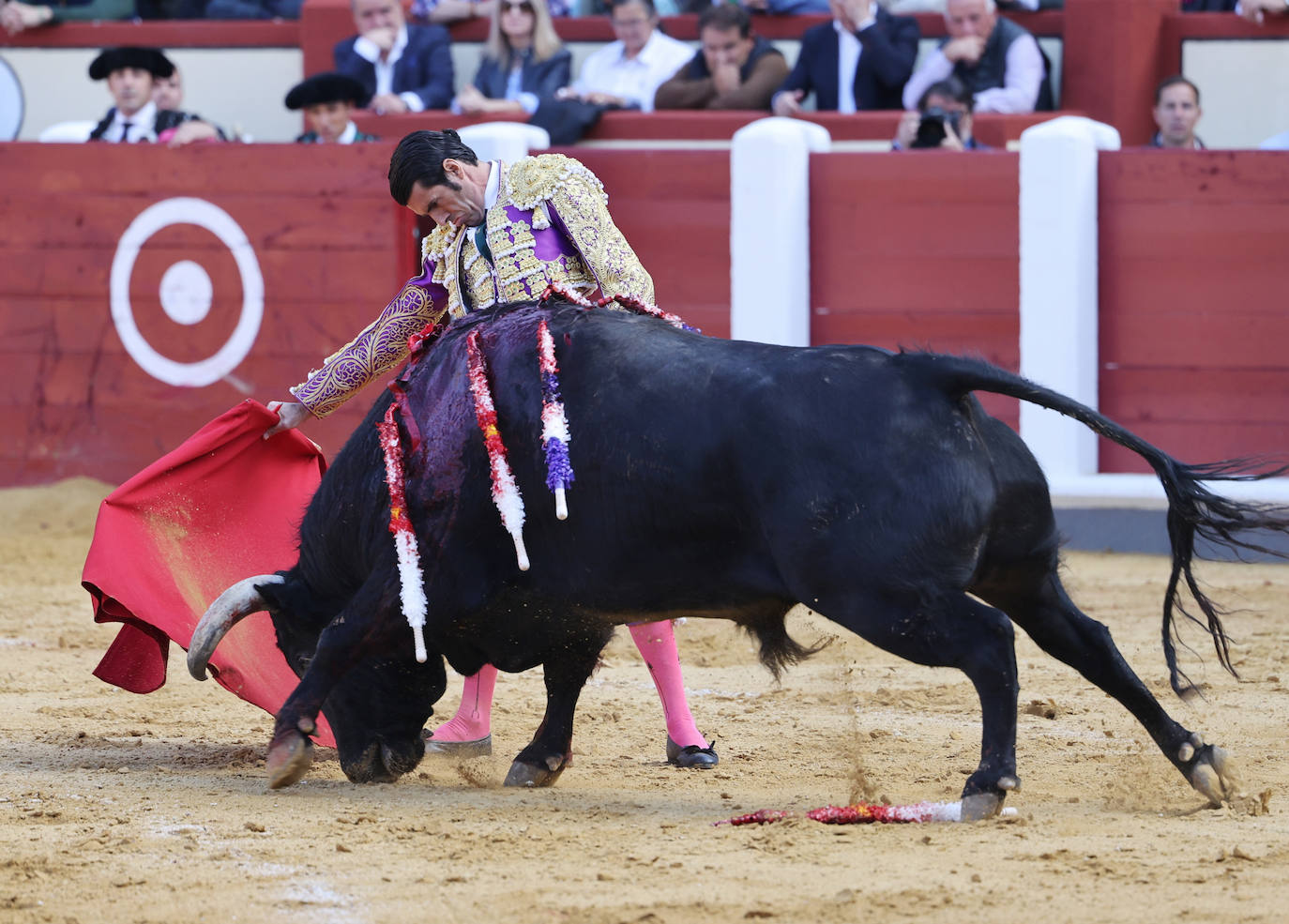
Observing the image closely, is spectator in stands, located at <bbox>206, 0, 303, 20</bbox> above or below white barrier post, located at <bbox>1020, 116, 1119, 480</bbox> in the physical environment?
above

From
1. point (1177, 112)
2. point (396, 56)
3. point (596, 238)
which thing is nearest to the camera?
point (596, 238)

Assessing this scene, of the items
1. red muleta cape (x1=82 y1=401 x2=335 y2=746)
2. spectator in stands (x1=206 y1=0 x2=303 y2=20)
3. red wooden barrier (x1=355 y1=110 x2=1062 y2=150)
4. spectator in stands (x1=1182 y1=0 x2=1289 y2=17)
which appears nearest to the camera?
red muleta cape (x1=82 y1=401 x2=335 y2=746)

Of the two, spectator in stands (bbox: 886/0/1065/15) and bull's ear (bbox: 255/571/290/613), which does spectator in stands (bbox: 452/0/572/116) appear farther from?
bull's ear (bbox: 255/571/290/613)

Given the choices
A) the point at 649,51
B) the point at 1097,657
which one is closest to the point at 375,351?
the point at 1097,657

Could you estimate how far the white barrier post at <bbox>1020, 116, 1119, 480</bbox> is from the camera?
6.36 metres

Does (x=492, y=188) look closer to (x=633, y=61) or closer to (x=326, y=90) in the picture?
(x=326, y=90)

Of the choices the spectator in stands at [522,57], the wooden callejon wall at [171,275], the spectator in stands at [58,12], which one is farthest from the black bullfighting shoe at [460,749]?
the spectator in stands at [58,12]

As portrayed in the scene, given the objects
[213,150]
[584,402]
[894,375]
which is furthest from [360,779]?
[213,150]

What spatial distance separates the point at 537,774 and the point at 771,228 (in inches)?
140

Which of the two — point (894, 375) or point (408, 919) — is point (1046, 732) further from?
point (408, 919)

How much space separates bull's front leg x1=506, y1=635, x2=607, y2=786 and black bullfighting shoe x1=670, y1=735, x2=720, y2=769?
8.4 inches

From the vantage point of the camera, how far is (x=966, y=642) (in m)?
2.85

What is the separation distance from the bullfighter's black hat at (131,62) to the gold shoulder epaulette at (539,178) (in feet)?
15.2

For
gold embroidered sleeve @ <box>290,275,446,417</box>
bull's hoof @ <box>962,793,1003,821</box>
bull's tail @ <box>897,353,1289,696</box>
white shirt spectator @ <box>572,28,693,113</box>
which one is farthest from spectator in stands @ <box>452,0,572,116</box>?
bull's hoof @ <box>962,793,1003,821</box>
